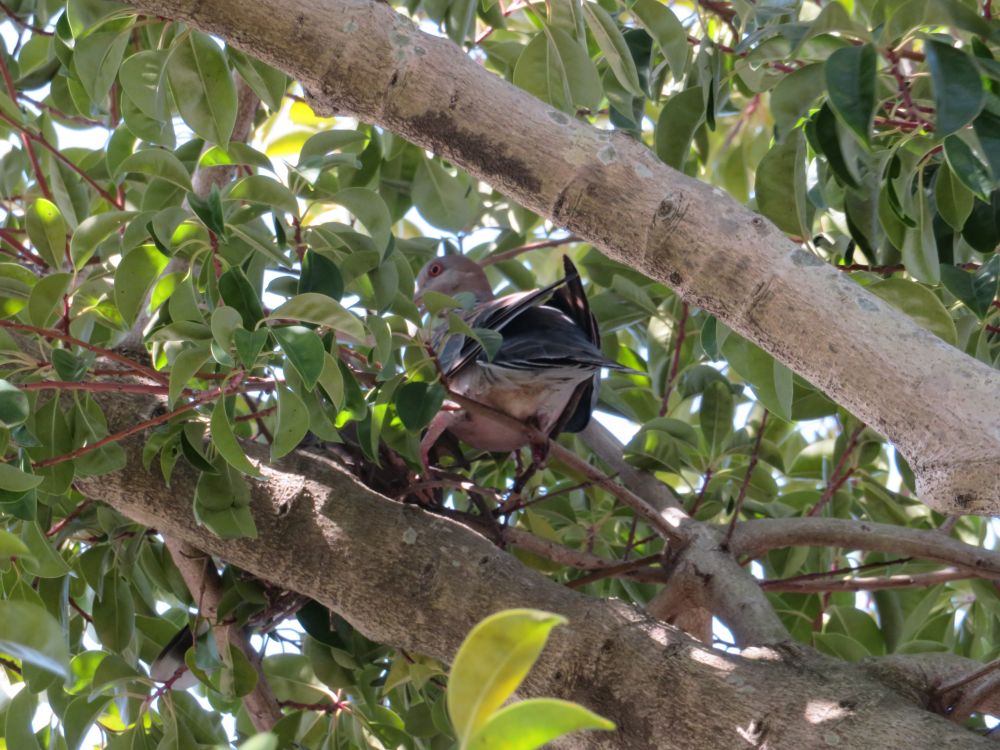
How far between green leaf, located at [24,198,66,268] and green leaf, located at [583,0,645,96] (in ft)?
3.59

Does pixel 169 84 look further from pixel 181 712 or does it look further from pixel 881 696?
pixel 881 696

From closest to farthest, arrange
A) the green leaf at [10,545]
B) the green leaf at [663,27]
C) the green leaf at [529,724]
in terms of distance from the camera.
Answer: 1. the green leaf at [529,724]
2. the green leaf at [10,545]
3. the green leaf at [663,27]

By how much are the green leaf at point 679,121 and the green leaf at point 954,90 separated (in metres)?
0.65

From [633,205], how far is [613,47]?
2.41ft

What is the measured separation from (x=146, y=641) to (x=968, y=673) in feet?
6.03

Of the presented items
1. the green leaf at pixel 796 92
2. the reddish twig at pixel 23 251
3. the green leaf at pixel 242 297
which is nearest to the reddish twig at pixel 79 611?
the reddish twig at pixel 23 251

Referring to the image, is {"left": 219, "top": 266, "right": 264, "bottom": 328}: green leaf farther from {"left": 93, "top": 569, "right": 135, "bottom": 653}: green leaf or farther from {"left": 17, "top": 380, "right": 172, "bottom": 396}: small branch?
{"left": 93, "top": 569, "right": 135, "bottom": 653}: green leaf

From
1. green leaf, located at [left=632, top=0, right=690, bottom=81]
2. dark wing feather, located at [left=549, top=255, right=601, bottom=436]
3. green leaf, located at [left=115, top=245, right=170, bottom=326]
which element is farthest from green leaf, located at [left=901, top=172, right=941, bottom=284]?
green leaf, located at [left=115, top=245, right=170, bottom=326]

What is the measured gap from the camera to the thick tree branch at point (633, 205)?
1340 millimetres

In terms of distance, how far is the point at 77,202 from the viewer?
2480 millimetres

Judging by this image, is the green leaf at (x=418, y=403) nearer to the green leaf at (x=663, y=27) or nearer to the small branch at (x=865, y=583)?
the green leaf at (x=663, y=27)

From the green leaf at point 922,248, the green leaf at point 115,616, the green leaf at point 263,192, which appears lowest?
the green leaf at point 115,616

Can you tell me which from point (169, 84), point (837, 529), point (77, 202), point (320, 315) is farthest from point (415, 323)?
point (837, 529)

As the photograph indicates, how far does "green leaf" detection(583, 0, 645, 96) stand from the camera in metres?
2.17
